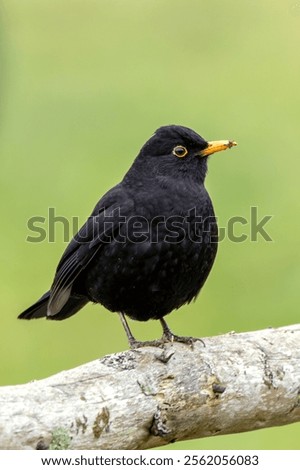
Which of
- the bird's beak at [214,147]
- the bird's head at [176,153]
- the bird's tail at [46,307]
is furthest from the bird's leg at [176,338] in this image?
the bird's beak at [214,147]

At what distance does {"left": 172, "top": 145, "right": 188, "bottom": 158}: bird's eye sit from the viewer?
5680 mm

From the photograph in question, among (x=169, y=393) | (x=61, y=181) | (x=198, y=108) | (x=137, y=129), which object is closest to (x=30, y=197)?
(x=61, y=181)

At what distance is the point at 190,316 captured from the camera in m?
8.06

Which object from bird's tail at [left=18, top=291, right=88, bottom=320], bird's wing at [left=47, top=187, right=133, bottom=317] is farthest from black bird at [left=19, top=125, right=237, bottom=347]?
bird's tail at [left=18, top=291, right=88, bottom=320]

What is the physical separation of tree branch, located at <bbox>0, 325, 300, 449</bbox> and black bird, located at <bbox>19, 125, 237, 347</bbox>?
42cm

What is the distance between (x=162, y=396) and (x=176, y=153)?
160 cm

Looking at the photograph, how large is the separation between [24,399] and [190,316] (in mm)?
3934

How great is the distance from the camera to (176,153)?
5684 mm

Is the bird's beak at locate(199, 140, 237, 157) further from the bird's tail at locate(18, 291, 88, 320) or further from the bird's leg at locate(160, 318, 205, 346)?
the bird's tail at locate(18, 291, 88, 320)

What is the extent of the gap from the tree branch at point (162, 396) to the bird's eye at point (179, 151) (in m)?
1.11

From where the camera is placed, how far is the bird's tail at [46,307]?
5.99 m

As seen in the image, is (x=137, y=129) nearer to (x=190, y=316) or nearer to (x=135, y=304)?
(x=190, y=316)

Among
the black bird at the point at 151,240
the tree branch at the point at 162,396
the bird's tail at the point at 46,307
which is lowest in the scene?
the tree branch at the point at 162,396

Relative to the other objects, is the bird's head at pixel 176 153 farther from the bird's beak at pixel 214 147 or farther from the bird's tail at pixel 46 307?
the bird's tail at pixel 46 307
